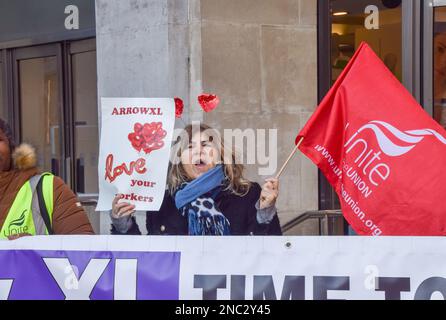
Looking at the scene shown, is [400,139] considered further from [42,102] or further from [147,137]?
[42,102]

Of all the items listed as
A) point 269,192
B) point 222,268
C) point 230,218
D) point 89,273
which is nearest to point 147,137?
point 230,218

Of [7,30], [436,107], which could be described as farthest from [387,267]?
[7,30]

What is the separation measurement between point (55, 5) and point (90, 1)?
0.61 m

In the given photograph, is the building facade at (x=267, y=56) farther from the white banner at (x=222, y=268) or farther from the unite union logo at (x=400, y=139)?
the white banner at (x=222, y=268)

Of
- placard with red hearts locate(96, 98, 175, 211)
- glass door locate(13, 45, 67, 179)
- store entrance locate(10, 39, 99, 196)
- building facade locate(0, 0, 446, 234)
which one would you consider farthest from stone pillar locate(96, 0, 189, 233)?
placard with red hearts locate(96, 98, 175, 211)

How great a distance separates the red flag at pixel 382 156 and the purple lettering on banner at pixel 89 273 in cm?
124

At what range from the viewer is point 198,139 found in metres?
5.88

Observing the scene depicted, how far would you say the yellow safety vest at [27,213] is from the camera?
540 cm

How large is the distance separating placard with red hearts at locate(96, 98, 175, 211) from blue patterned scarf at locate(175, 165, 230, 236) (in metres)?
0.17

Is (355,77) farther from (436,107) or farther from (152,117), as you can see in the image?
(436,107)

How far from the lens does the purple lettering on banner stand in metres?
4.78

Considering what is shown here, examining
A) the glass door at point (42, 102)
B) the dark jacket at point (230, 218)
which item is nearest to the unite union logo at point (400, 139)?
the dark jacket at point (230, 218)

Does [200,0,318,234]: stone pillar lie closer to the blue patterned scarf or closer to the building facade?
the building facade

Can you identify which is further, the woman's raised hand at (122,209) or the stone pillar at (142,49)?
the stone pillar at (142,49)
